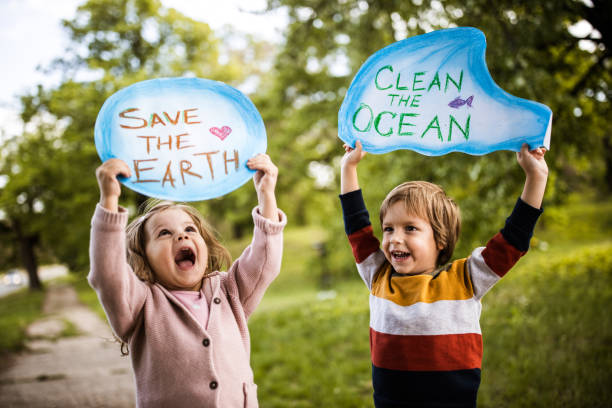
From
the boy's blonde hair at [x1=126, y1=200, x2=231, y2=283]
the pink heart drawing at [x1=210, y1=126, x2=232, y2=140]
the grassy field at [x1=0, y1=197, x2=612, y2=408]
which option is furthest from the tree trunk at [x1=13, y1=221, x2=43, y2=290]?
the pink heart drawing at [x1=210, y1=126, x2=232, y2=140]

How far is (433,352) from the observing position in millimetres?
1564

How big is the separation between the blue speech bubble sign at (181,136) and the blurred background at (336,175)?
102 inches

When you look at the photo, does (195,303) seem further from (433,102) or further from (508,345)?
(508,345)

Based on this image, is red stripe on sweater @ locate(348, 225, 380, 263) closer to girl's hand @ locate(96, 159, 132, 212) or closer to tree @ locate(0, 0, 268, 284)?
girl's hand @ locate(96, 159, 132, 212)

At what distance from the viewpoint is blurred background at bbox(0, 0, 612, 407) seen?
12.3ft

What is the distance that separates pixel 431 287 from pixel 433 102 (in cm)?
76

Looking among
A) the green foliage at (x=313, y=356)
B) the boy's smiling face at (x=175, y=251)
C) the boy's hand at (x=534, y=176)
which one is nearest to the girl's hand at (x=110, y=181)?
the boy's smiling face at (x=175, y=251)

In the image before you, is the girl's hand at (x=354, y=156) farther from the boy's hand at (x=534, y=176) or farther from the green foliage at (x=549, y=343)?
the green foliage at (x=549, y=343)

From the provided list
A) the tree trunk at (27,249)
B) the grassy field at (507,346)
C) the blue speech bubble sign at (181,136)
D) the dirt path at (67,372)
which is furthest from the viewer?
the tree trunk at (27,249)

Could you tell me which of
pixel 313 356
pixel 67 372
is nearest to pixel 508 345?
pixel 313 356

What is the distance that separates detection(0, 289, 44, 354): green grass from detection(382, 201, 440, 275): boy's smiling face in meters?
6.57

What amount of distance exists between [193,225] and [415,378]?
1046mm

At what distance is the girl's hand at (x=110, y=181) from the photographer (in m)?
1.44

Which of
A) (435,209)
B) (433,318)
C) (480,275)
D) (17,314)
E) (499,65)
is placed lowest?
(17,314)
